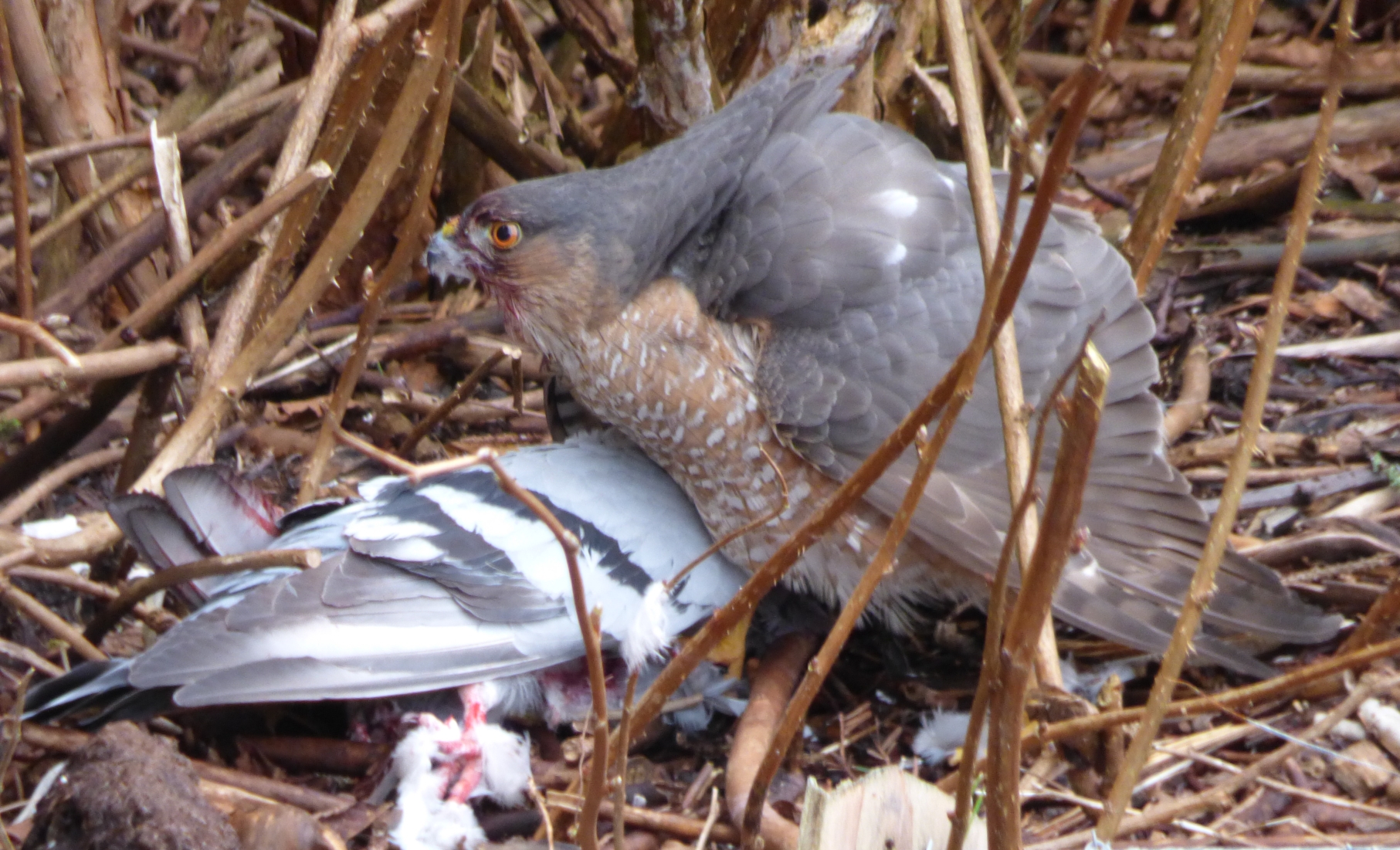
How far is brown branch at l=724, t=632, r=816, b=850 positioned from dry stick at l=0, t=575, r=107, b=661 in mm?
1226

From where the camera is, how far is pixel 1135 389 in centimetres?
289

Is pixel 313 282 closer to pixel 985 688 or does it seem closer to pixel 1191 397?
pixel 985 688

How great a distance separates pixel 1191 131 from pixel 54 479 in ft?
8.87

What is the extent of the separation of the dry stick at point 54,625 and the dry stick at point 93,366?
16.1 inches

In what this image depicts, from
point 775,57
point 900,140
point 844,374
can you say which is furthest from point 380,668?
point 775,57

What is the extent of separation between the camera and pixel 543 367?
11.3 ft

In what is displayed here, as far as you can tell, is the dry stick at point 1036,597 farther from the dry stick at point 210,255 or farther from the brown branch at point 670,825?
the dry stick at point 210,255

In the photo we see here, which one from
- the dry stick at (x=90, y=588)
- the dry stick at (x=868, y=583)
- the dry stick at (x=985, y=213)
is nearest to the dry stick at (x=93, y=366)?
the dry stick at (x=90, y=588)

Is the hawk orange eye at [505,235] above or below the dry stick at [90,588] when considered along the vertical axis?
above

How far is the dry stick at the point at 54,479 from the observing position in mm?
2795

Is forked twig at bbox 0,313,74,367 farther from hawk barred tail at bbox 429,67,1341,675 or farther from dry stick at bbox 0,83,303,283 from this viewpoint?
hawk barred tail at bbox 429,67,1341,675

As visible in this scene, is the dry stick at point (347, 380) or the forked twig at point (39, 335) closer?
the forked twig at point (39, 335)

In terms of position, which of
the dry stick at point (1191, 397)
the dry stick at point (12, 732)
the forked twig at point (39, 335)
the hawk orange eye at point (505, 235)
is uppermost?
the dry stick at point (1191, 397)

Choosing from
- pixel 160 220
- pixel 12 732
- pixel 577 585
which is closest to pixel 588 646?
pixel 577 585
